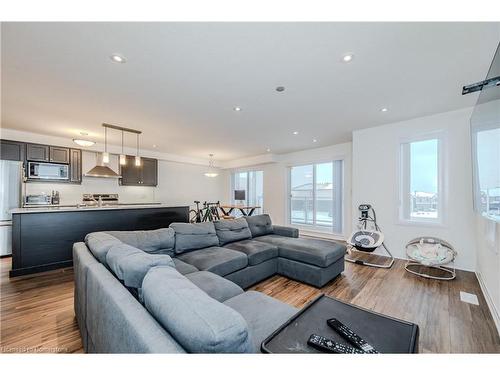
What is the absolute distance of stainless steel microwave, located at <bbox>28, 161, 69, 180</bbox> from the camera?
4.39 m

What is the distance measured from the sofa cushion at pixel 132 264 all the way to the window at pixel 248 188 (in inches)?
243

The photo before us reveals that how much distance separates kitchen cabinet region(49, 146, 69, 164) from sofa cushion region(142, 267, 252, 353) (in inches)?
217

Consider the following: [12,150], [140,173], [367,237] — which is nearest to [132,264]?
[367,237]

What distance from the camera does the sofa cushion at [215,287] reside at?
66.7 inches

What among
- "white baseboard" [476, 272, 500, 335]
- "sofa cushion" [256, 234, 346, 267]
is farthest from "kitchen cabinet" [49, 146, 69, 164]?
"white baseboard" [476, 272, 500, 335]

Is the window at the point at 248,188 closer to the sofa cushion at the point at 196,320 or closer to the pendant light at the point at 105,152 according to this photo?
the pendant light at the point at 105,152

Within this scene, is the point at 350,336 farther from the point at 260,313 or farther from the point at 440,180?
the point at 440,180

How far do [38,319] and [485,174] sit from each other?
4.53 metres

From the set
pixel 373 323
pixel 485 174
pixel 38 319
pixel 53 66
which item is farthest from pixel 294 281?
pixel 53 66

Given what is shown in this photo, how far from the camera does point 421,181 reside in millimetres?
3789

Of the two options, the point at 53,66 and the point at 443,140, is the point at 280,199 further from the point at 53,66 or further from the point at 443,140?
the point at 53,66

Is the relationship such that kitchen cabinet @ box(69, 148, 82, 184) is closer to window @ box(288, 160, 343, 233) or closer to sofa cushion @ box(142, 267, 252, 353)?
sofa cushion @ box(142, 267, 252, 353)

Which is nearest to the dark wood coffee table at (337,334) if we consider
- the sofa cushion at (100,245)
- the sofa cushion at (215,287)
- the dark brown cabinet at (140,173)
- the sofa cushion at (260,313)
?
the sofa cushion at (260,313)
